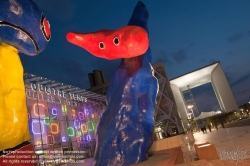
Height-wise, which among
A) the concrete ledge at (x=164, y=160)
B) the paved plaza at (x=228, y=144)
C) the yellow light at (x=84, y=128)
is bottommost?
the paved plaza at (x=228, y=144)

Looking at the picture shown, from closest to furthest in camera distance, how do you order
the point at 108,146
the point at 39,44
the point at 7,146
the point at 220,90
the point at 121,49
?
the point at 7,146 < the point at 39,44 < the point at 121,49 < the point at 108,146 < the point at 220,90

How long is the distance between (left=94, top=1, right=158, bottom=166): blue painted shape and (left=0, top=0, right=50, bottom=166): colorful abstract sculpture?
4841 mm

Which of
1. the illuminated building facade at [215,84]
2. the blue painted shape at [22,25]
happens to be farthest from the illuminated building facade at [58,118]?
the illuminated building facade at [215,84]

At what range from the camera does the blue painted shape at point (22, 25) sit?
7.48ft

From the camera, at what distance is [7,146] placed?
213 cm

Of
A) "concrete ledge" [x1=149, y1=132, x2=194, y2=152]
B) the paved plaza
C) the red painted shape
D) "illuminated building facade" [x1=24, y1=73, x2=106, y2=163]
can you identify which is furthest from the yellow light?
the red painted shape

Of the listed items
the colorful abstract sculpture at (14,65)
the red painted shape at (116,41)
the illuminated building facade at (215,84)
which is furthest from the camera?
the illuminated building facade at (215,84)

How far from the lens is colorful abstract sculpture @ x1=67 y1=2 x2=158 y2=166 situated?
6056 millimetres

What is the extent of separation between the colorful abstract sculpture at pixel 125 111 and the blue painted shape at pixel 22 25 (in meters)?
3.14

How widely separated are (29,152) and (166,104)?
→ 33.9m

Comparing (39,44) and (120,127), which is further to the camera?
(120,127)

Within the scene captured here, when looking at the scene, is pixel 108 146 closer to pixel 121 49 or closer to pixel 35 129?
pixel 121 49

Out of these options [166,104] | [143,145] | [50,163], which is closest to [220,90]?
[166,104]

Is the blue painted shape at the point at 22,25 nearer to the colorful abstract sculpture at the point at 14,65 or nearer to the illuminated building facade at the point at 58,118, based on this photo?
the colorful abstract sculpture at the point at 14,65
